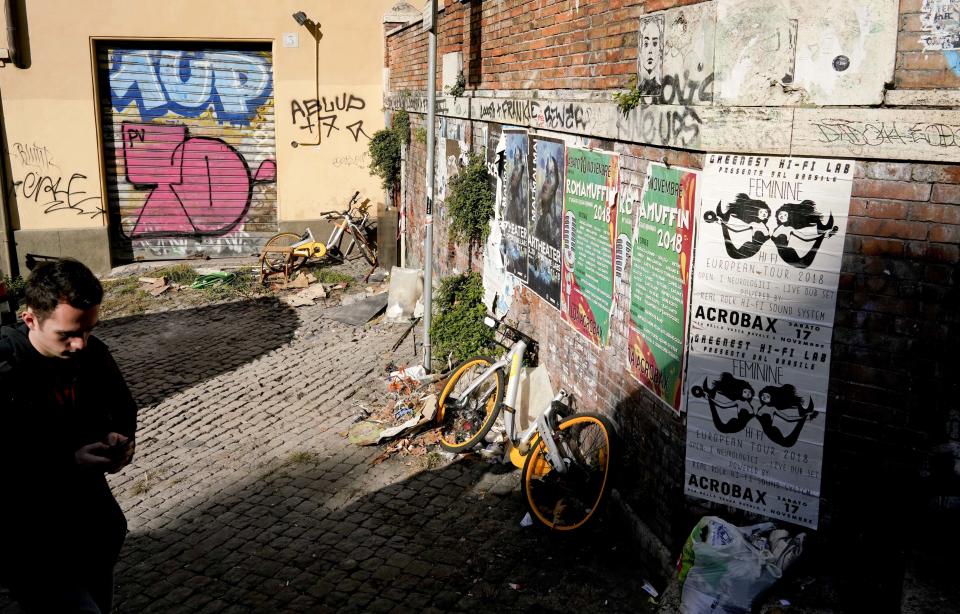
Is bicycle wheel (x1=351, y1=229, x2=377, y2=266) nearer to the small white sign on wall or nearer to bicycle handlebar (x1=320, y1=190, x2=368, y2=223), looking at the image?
bicycle handlebar (x1=320, y1=190, x2=368, y2=223)

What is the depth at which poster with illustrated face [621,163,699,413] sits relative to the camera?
4641mm

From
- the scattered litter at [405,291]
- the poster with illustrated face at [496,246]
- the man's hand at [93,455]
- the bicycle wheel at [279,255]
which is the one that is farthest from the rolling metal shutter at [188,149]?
the man's hand at [93,455]

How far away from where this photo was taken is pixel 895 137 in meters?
3.71

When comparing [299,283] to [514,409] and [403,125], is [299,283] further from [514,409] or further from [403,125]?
[514,409]

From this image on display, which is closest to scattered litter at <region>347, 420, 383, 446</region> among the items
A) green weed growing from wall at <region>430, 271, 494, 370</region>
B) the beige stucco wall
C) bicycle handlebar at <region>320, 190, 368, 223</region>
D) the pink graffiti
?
green weed growing from wall at <region>430, 271, 494, 370</region>

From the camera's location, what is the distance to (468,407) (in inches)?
284

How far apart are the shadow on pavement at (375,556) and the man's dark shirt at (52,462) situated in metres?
1.87

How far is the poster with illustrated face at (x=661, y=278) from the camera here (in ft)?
15.2

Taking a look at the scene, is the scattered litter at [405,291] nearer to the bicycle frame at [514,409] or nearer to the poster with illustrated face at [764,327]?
the bicycle frame at [514,409]

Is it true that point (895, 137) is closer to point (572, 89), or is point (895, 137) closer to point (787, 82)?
point (787, 82)

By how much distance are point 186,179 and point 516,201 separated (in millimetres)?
9372

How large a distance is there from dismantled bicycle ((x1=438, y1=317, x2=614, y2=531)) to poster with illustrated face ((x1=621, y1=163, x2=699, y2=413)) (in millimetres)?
680

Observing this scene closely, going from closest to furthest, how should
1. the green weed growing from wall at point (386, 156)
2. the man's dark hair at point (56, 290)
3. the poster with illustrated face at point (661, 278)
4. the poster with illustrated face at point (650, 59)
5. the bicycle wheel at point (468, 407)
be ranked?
the man's dark hair at point (56, 290), the poster with illustrated face at point (661, 278), the poster with illustrated face at point (650, 59), the bicycle wheel at point (468, 407), the green weed growing from wall at point (386, 156)

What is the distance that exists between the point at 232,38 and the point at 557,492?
11.5m
